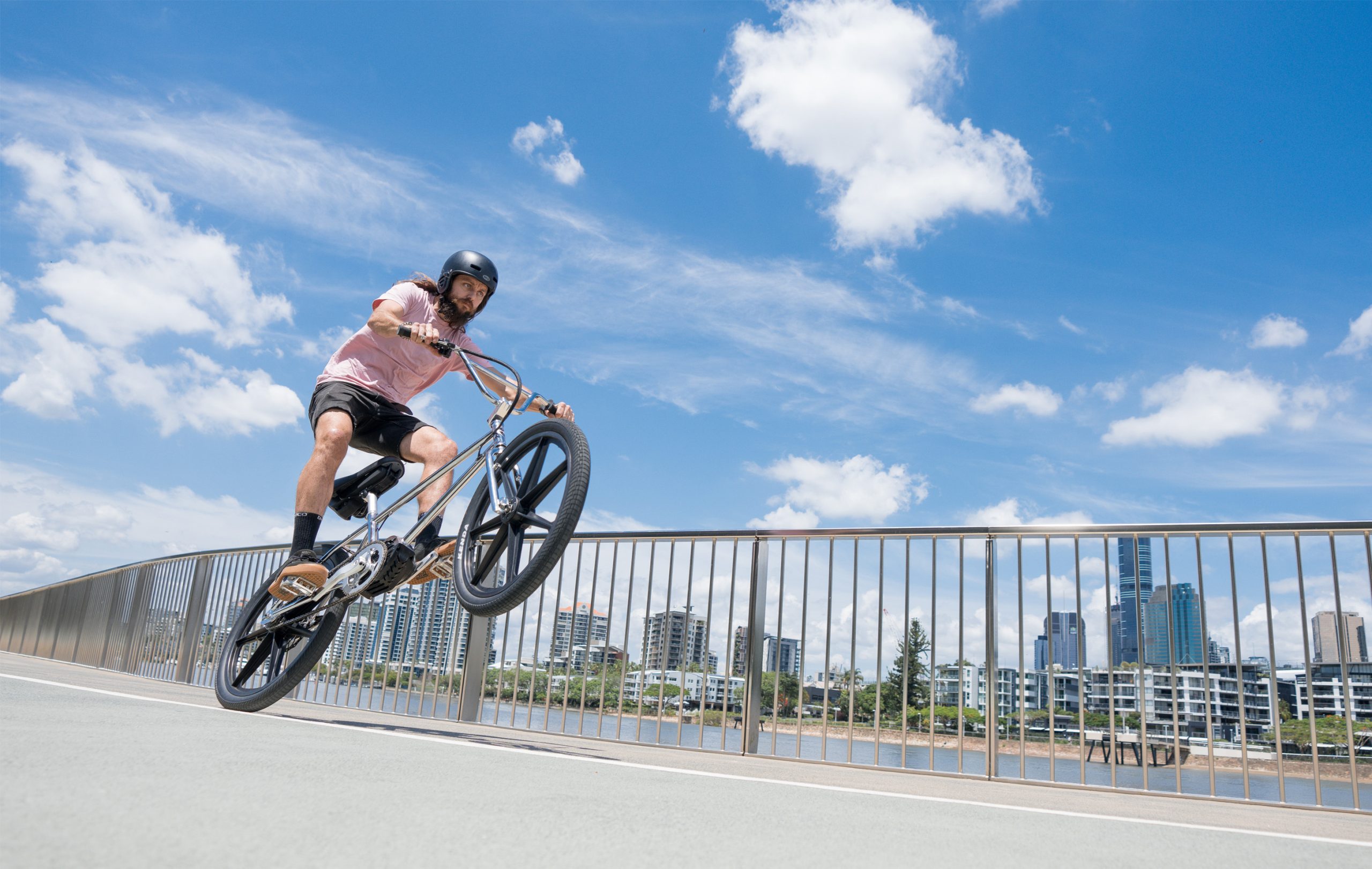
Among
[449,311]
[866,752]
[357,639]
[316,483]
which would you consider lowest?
[866,752]

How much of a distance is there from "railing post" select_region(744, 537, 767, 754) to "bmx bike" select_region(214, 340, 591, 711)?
1568 millimetres

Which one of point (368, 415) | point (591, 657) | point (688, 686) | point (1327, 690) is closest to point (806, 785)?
point (368, 415)

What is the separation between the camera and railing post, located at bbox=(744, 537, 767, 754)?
15.4 feet

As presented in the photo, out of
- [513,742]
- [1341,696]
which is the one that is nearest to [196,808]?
[513,742]

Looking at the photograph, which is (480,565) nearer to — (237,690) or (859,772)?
(237,690)

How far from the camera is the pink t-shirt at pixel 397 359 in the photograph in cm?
367

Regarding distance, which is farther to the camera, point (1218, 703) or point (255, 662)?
point (255, 662)

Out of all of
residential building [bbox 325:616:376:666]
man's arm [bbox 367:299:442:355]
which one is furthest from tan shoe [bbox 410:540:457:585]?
residential building [bbox 325:616:376:666]

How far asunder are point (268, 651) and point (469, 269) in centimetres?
205

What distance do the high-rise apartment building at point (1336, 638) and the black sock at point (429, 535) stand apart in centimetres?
383

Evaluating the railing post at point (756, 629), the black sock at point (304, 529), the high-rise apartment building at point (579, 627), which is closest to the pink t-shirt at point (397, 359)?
the black sock at point (304, 529)

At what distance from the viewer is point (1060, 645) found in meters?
4.33

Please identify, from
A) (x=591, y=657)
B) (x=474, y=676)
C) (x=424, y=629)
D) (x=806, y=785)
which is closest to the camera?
(x=806, y=785)

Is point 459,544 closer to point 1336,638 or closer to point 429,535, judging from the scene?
point 429,535
